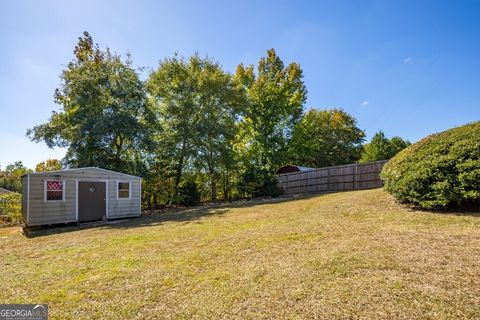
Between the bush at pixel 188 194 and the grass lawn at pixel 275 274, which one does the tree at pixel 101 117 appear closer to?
the bush at pixel 188 194

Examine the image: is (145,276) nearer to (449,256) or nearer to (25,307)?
(25,307)

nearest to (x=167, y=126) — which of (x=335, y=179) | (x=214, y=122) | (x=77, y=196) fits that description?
(x=214, y=122)

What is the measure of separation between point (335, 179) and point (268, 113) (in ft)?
29.1

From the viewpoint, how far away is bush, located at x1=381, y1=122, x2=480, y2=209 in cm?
562

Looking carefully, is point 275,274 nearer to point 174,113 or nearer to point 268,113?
point 174,113

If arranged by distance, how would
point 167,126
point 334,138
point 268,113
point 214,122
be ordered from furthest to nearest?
point 334,138 → point 268,113 → point 214,122 → point 167,126

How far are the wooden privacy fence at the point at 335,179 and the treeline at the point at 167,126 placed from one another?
1698 mm

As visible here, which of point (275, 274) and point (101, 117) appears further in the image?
point (101, 117)

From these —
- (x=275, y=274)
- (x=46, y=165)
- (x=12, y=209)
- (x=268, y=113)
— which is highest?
(x=268, y=113)

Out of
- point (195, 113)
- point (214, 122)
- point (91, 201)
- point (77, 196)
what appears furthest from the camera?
point (214, 122)

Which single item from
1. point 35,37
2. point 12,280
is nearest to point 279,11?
point 35,37

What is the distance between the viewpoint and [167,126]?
55.0 feet

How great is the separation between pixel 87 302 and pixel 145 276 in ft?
2.65

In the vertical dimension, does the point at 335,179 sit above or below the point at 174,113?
below
